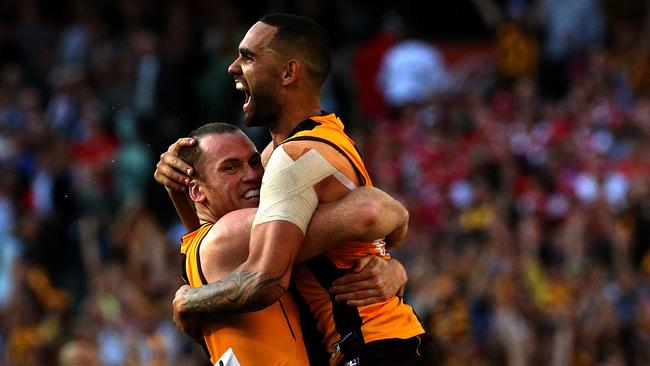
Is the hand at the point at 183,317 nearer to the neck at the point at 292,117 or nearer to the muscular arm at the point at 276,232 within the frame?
the muscular arm at the point at 276,232

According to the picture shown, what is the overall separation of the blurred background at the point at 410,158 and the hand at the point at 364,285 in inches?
172

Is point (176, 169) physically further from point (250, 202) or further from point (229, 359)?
point (229, 359)

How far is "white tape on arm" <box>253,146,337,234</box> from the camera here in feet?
18.2

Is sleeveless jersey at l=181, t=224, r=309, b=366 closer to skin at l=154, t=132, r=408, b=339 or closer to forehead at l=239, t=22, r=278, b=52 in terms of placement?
skin at l=154, t=132, r=408, b=339

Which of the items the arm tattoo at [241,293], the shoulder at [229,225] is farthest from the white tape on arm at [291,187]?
the arm tattoo at [241,293]

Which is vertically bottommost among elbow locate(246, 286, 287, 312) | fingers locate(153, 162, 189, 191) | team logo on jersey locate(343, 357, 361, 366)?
team logo on jersey locate(343, 357, 361, 366)

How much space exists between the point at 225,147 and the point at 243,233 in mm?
509

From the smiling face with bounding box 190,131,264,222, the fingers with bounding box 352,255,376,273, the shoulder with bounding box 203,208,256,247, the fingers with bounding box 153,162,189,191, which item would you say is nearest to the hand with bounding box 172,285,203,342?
the shoulder with bounding box 203,208,256,247

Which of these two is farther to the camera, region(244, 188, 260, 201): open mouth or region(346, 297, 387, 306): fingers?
region(244, 188, 260, 201): open mouth

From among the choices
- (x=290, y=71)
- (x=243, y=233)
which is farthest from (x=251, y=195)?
(x=290, y=71)

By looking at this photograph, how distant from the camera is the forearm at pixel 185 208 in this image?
6312 millimetres

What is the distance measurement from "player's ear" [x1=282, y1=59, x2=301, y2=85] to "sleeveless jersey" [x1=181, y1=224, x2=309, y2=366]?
790 mm

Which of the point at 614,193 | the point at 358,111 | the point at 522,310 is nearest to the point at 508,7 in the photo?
the point at 358,111

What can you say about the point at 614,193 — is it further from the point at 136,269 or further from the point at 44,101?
the point at 44,101
